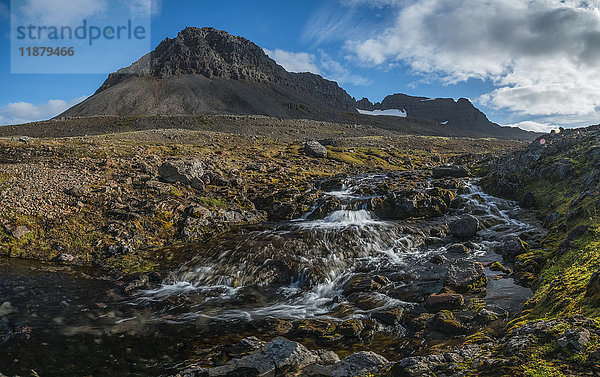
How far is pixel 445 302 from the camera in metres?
12.6

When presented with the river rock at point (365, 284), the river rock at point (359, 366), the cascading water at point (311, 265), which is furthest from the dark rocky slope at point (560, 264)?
the river rock at point (365, 284)

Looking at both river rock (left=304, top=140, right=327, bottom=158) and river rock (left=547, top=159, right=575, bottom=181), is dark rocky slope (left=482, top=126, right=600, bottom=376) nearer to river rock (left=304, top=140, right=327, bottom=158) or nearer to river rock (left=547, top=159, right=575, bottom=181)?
river rock (left=547, top=159, right=575, bottom=181)

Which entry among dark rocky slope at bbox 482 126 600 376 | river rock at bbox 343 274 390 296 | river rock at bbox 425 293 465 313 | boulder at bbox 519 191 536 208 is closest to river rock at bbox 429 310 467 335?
river rock at bbox 425 293 465 313

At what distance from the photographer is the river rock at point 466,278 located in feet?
46.0

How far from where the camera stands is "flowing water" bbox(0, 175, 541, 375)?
33.4 feet

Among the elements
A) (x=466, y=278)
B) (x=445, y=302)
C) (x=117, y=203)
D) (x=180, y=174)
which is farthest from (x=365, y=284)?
(x=180, y=174)

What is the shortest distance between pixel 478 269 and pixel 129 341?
615 inches

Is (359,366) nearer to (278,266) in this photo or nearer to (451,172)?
(278,266)

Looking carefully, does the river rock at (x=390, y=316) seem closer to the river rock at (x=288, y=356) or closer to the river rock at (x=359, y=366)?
the river rock at (x=359, y=366)

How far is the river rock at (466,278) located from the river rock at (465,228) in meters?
8.94

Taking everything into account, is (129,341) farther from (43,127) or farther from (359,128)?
(359,128)

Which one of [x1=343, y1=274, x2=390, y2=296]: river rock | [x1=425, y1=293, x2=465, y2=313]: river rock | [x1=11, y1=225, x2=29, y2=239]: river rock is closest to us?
[x1=425, y1=293, x2=465, y2=313]: river rock

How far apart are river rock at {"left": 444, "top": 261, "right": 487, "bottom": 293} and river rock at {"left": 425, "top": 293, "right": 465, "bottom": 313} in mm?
1500

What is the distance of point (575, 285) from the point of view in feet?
30.3
